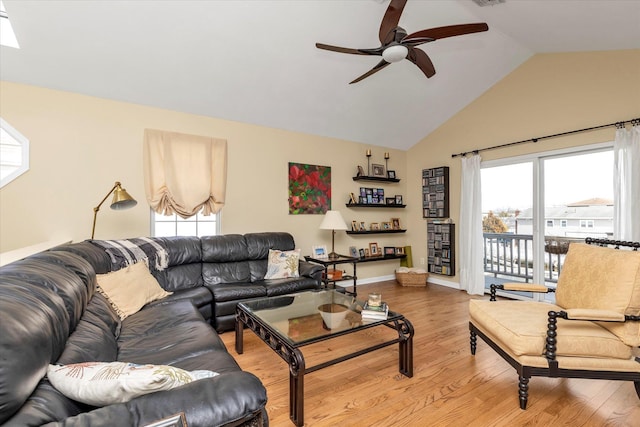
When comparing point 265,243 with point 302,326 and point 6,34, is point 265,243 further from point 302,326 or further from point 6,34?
point 6,34

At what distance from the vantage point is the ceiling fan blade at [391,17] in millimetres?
2014

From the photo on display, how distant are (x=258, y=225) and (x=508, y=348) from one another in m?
3.20

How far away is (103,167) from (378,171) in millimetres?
4021

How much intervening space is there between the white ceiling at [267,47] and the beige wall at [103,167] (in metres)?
0.17

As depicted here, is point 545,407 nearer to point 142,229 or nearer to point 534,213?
point 534,213

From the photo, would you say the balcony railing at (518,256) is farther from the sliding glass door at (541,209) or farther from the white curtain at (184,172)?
the white curtain at (184,172)

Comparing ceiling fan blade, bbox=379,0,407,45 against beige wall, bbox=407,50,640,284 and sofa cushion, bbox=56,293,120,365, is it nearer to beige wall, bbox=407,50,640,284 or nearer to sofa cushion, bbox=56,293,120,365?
sofa cushion, bbox=56,293,120,365

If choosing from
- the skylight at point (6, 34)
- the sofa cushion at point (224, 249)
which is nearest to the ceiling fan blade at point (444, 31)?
the sofa cushion at point (224, 249)

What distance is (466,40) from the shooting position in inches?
137

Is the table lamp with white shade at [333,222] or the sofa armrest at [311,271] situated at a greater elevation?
the table lamp with white shade at [333,222]

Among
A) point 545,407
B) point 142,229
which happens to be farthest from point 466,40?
point 142,229

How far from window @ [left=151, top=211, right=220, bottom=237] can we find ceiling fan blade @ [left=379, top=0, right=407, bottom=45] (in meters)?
2.92

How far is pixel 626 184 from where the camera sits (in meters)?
3.15

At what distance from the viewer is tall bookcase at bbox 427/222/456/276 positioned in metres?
4.91
